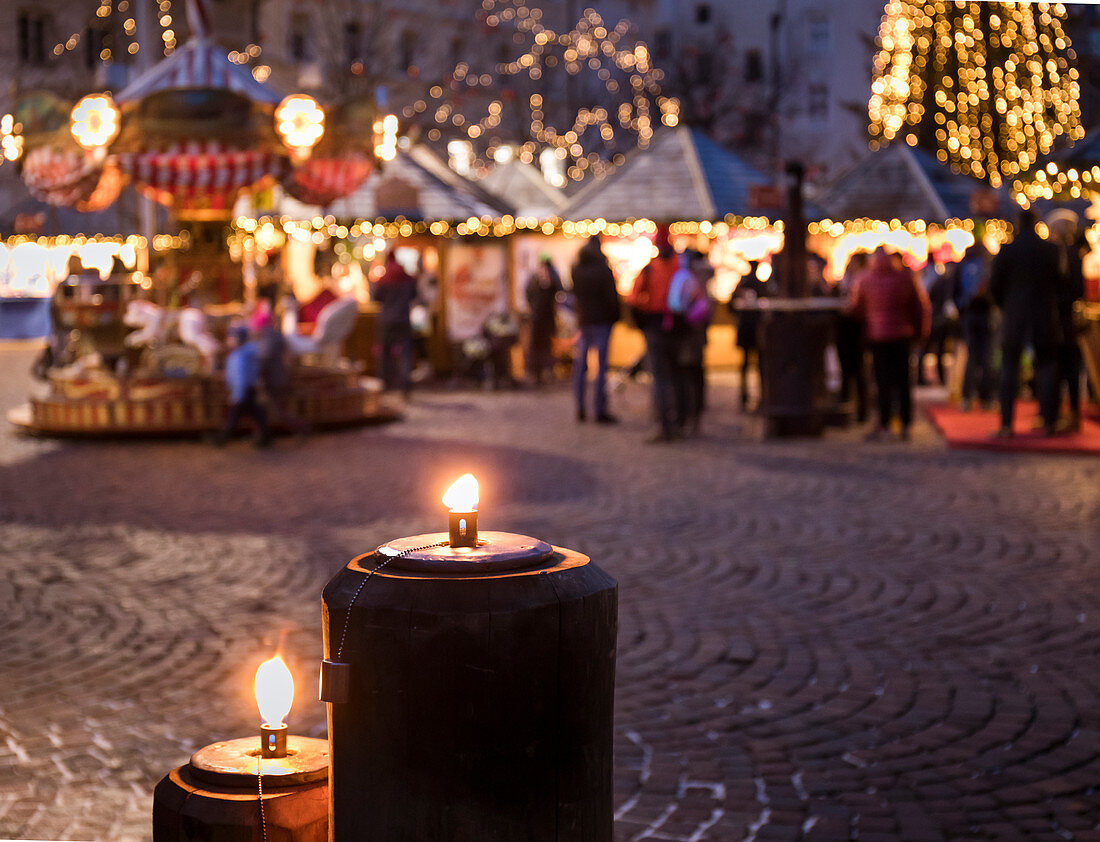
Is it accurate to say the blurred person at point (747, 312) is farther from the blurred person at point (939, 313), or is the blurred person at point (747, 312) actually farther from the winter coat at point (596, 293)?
the blurred person at point (939, 313)

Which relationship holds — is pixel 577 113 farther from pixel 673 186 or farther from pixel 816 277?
pixel 816 277

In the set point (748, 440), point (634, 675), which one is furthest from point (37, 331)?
point (634, 675)

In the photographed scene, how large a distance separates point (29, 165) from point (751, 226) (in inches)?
499

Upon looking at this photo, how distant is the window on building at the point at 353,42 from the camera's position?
145ft

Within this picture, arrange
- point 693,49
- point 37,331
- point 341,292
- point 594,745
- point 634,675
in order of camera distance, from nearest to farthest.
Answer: point 594,745 → point 634,675 → point 341,292 → point 37,331 → point 693,49

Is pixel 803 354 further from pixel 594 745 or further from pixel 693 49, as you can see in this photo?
pixel 693 49

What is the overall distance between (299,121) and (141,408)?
3.23 m

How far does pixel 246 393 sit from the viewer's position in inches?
512

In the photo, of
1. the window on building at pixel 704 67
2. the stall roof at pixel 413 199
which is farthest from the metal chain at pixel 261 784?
the window on building at pixel 704 67

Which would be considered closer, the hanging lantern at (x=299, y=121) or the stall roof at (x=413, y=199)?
the hanging lantern at (x=299, y=121)

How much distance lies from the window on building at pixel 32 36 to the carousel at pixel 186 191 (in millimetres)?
27703

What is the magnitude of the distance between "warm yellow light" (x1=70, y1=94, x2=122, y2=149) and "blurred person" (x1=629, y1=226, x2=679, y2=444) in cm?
521

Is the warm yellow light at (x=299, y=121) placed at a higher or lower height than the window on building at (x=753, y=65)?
lower

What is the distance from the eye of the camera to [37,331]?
34094 millimetres
